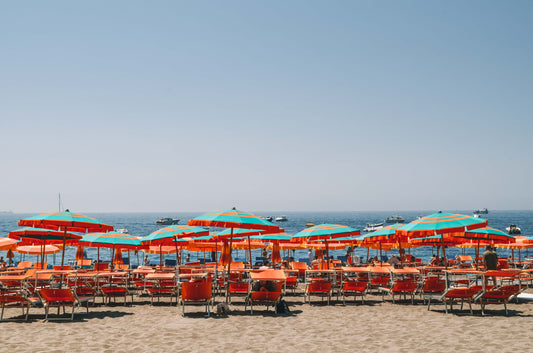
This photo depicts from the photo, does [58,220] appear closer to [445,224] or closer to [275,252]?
[445,224]

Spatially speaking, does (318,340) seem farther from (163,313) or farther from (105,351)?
(163,313)

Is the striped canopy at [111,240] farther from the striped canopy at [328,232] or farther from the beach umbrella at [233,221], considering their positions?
the striped canopy at [328,232]

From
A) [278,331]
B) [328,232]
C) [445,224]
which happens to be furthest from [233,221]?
[445,224]

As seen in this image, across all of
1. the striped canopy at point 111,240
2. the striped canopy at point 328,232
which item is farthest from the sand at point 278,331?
the striped canopy at point 328,232

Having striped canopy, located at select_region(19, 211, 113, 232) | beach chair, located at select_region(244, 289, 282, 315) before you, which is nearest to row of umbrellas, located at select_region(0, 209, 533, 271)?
striped canopy, located at select_region(19, 211, 113, 232)

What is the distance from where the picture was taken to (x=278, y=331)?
8648mm

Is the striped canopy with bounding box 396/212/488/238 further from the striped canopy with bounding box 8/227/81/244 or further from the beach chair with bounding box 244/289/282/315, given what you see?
the striped canopy with bounding box 8/227/81/244

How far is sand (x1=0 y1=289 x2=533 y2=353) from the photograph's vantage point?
24.2 feet

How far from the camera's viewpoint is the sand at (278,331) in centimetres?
737

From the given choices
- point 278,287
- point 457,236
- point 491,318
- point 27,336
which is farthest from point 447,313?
point 27,336

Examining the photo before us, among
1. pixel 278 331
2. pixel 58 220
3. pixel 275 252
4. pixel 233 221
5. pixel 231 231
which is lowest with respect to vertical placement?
pixel 278 331

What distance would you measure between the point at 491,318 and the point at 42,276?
1112 cm

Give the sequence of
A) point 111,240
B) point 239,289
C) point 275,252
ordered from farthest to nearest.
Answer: point 275,252 → point 111,240 → point 239,289

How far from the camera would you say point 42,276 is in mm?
11797
